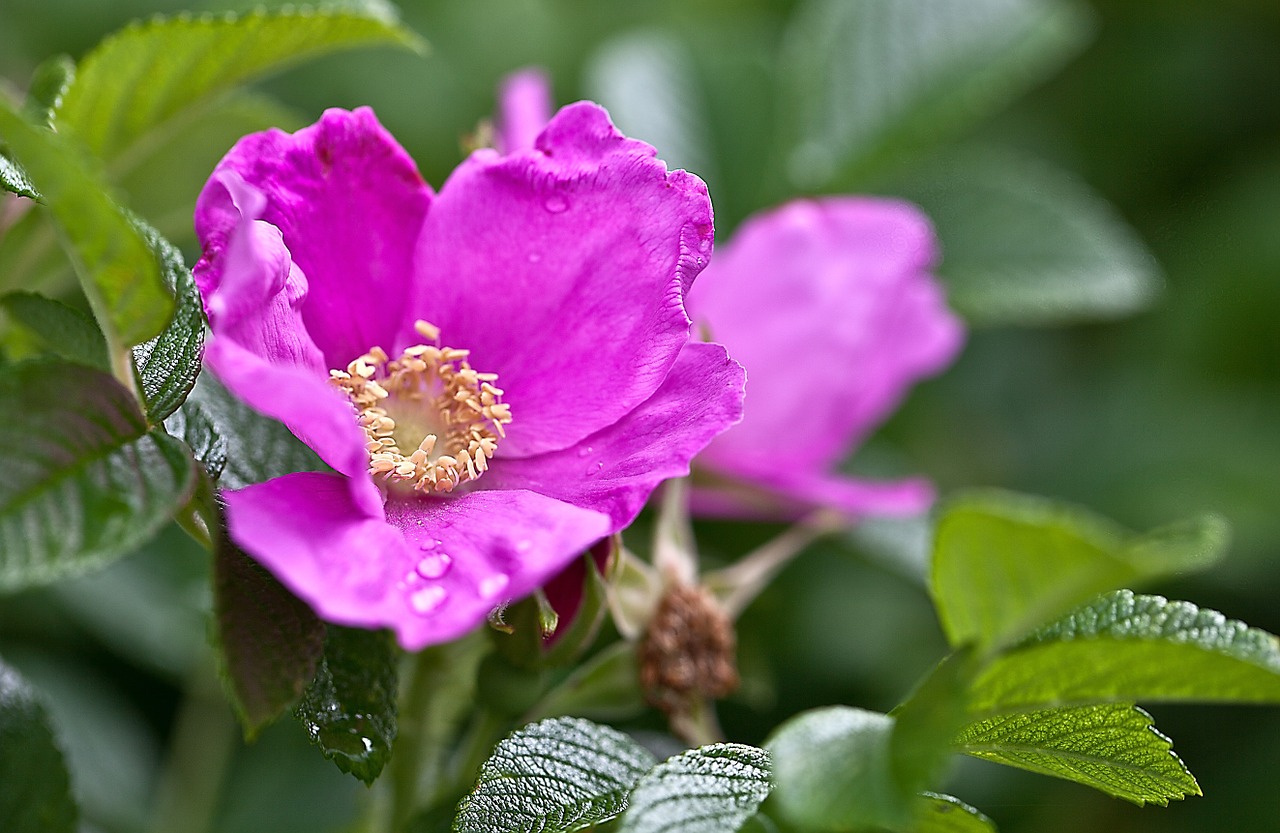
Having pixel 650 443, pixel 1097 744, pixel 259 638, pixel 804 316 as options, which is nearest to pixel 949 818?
pixel 1097 744

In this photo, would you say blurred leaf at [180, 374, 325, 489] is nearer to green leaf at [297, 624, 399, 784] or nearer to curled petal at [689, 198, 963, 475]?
green leaf at [297, 624, 399, 784]

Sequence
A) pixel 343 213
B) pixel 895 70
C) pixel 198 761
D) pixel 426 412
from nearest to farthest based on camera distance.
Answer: pixel 343 213 < pixel 426 412 < pixel 198 761 < pixel 895 70

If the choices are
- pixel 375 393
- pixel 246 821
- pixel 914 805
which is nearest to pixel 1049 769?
pixel 914 805

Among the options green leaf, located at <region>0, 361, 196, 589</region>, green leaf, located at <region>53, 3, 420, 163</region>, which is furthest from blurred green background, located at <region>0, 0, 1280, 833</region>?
green leaf, located at <region>0, 361, 196, 589</region>

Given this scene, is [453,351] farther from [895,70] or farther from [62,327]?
[895,70]

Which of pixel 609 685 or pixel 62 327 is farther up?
pixel 62 327

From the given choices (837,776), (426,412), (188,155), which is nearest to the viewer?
(837,776)

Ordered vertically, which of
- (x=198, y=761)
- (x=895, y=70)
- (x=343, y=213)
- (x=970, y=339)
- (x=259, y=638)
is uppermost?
(x=895, y=70)
